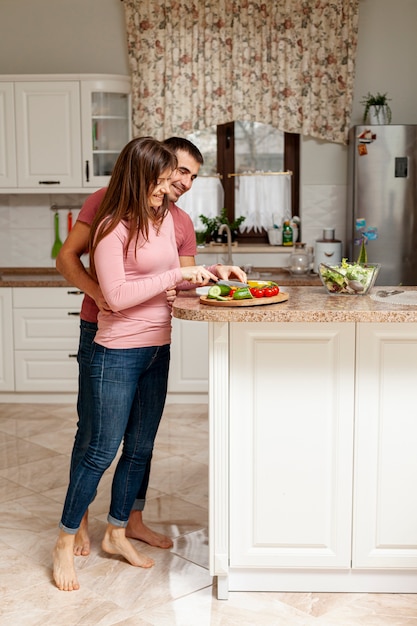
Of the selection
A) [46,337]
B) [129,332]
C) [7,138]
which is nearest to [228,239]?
[46,337]

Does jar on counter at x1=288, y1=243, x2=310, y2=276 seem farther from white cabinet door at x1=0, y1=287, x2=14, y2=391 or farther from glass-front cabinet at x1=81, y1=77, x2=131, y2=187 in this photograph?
white cabinet door at x1=0, y1=287, x2=14, y2=391

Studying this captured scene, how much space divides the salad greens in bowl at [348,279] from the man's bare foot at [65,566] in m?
1.22

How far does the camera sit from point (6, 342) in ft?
17.2

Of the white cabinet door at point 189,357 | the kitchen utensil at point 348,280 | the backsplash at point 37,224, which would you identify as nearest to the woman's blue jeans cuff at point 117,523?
the kitchen utensil at point 348,280

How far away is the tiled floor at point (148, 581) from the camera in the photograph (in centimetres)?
250

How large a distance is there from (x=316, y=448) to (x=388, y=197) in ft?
9.31

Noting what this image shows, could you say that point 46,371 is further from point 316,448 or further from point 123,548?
point 316,448

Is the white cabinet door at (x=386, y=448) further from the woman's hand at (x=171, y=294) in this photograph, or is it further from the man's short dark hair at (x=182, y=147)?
the man's short dark hair at (x=182, y=147)

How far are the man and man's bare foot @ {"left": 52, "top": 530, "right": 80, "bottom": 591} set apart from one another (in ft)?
0.77

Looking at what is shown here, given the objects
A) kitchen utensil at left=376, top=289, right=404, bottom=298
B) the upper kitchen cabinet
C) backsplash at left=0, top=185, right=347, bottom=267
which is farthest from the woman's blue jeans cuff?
backsplash at left=0, top=185, right=347, bottom=267

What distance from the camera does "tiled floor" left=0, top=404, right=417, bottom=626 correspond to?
8.19 feet

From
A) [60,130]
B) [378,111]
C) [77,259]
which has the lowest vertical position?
[77,259]

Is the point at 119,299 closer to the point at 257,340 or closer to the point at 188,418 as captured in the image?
the point at 257,340

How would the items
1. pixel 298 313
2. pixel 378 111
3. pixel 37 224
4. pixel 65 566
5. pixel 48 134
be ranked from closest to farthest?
pixel 298 313
pixel 65 566
pixel 378 111
pixel 48 134
pixel 37 224
